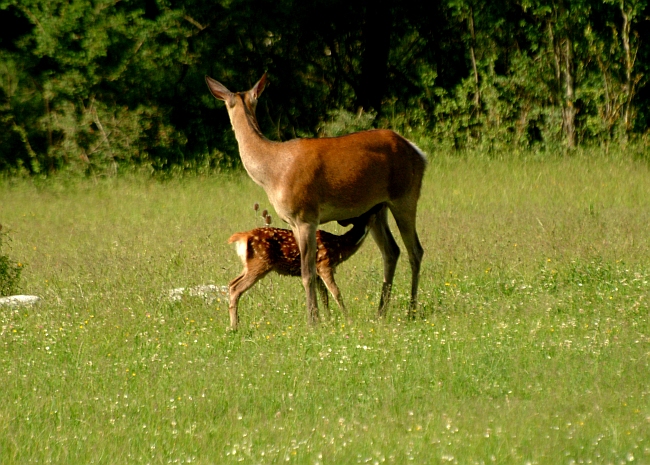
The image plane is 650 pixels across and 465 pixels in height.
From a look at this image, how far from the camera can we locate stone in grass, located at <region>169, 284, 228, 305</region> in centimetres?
955

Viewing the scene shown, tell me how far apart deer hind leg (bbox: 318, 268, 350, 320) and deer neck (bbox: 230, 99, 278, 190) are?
0.89 m

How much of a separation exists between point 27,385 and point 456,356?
2636mm

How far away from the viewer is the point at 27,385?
23.0 feet

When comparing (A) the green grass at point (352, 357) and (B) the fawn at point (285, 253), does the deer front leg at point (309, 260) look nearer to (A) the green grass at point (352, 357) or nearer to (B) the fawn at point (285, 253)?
(A) the green grass at point (352, 357)

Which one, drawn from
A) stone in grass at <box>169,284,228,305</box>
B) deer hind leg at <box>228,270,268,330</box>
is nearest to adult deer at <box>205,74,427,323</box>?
deer hind leg at <box>228,270,268,330</box>

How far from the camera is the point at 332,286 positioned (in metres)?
9.12

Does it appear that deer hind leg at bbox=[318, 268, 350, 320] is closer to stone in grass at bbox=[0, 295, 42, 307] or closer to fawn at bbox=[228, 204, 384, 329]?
fawn at bbox=[228, 204, 384, 329]

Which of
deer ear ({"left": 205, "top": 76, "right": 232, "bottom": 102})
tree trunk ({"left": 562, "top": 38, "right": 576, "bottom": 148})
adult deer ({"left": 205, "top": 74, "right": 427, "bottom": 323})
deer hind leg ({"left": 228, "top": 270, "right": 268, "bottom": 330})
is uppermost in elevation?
deer ear ({"left": 205, "top": 76, "right": 232, "bottom": 102})

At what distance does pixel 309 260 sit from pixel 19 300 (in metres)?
2.67

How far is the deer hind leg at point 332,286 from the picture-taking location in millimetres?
8961

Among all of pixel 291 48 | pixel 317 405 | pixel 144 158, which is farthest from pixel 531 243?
pixel 291 48

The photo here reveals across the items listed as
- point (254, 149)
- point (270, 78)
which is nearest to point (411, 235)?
point (254, 149)

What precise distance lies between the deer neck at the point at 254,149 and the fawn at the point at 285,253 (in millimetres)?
461

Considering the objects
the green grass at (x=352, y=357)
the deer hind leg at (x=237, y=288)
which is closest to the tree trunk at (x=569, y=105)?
the green grass at (x=352, y=357)
